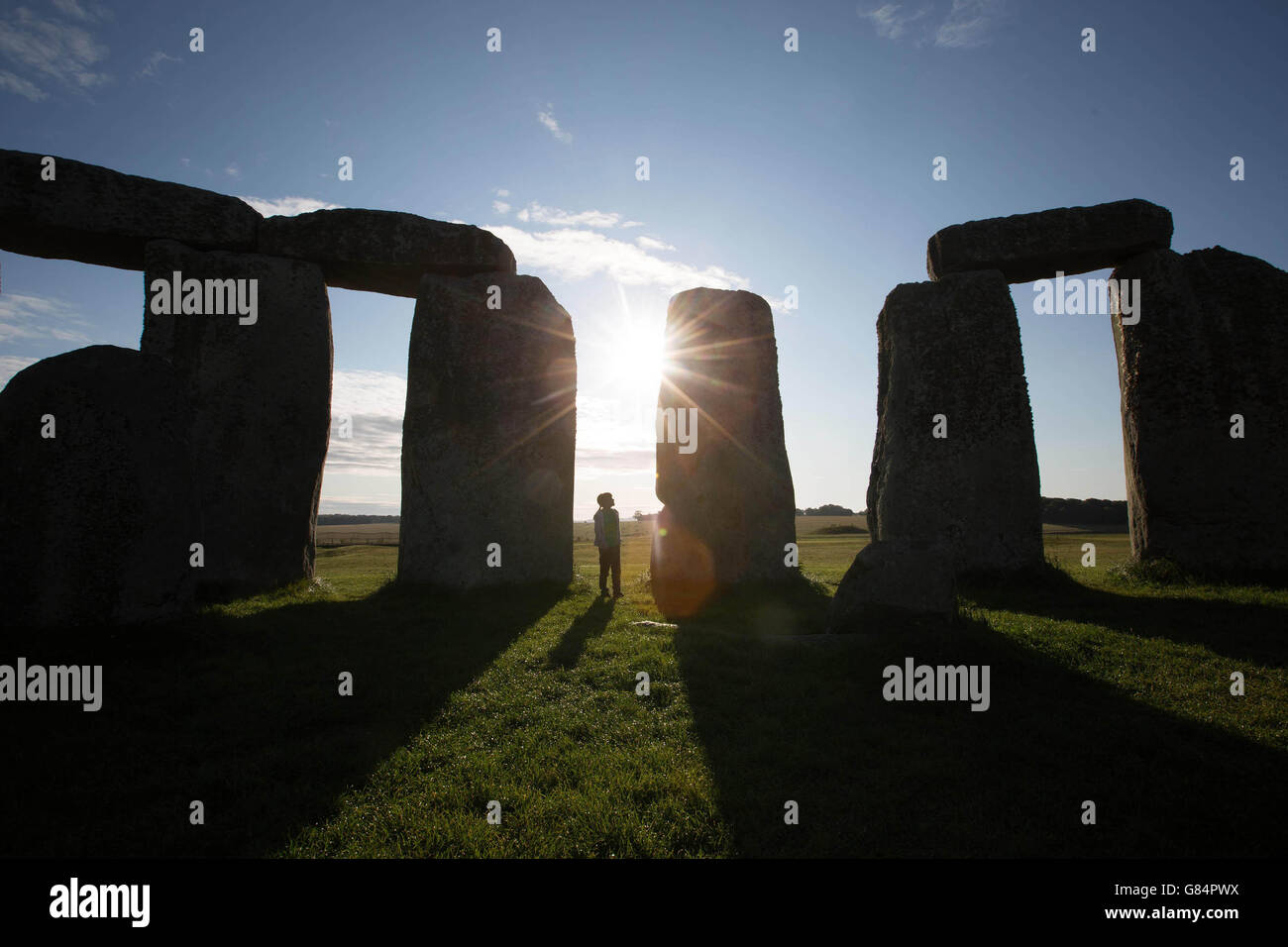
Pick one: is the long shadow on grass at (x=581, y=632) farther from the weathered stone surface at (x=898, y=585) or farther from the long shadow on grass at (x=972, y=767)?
the weathered stone surface at (x=898, y=585)

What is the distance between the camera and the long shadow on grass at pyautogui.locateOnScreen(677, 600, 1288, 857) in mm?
3348

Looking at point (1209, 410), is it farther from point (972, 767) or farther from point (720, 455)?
point (972, 767)

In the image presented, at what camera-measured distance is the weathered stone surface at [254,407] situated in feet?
33.7

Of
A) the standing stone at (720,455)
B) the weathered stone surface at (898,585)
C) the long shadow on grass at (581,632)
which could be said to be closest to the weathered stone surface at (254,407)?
the long shadow on grass at (581,632)

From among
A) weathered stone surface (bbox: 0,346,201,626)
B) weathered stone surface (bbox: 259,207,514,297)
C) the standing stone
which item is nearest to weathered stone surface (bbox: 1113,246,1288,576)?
the standing stone

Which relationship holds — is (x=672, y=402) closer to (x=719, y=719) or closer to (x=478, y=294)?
(x=478, y=294)

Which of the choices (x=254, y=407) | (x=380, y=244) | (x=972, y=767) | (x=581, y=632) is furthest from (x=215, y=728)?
(x=380, y=244)

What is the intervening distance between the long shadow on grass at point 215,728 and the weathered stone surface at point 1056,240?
10064 millimetres

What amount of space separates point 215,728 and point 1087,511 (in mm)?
42076

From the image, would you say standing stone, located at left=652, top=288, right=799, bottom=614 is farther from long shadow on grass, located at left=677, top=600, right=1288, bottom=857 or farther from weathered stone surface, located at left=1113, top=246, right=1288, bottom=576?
weathered stone surface, located at left=1113, top=246, right=1288, bottom=576

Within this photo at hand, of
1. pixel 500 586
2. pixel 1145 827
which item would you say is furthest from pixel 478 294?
pixel 1145 827

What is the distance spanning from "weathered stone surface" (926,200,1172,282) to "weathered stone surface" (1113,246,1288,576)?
1.61 feet

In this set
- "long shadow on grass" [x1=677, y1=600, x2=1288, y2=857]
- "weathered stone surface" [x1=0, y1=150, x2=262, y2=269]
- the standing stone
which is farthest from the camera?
the standing stone

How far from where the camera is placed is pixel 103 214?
1005cm
